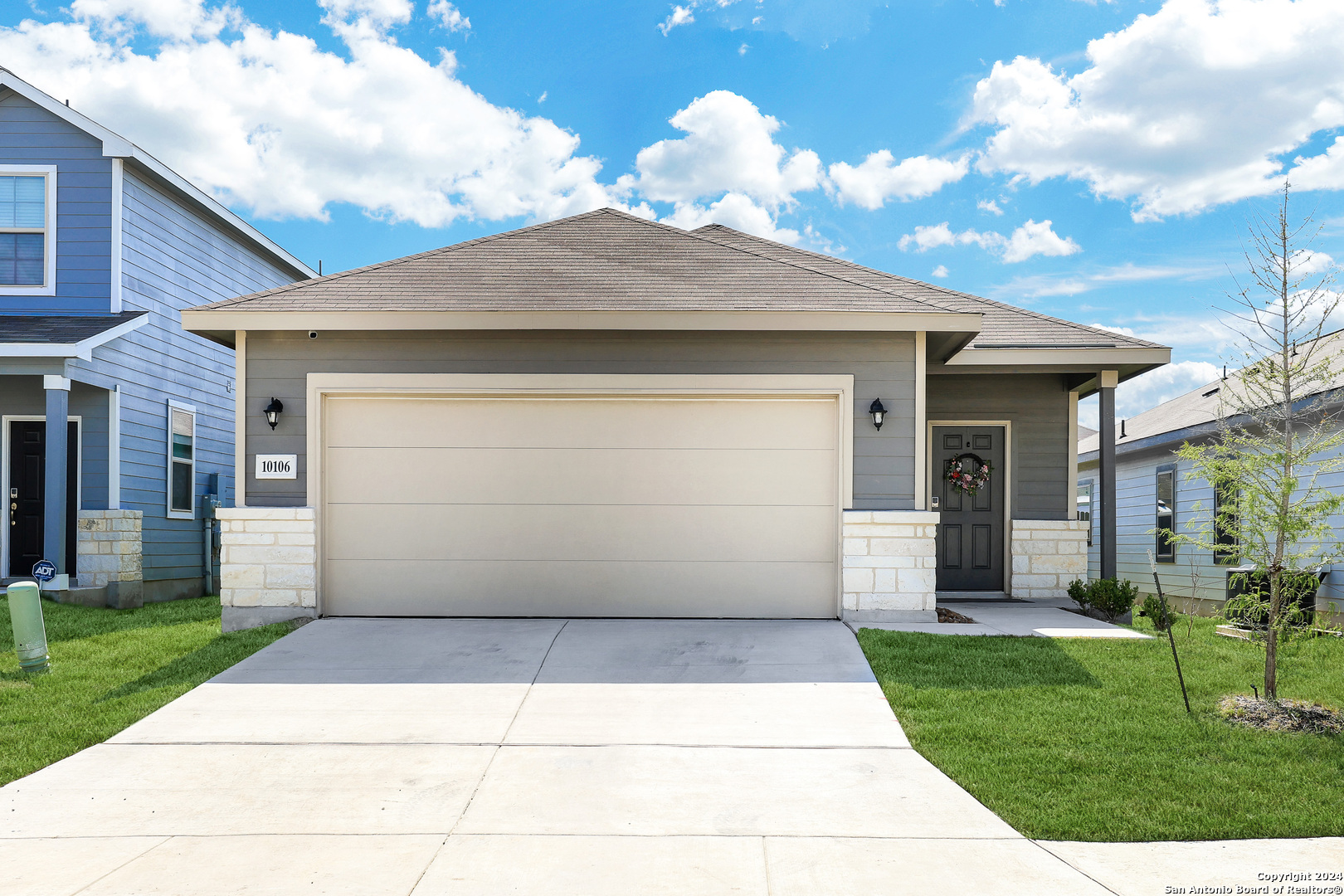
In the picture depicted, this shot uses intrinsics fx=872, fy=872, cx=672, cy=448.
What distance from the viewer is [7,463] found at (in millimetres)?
11086

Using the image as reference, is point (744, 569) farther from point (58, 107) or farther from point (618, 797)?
point (58, 107)

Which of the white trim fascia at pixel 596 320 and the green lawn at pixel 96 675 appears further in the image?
the white trim fascia at pixel 596 320

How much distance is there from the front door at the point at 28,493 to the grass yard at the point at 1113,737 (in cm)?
1008

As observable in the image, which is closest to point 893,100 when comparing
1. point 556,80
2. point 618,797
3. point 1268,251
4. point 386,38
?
point 556,80

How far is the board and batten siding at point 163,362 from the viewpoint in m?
11.5

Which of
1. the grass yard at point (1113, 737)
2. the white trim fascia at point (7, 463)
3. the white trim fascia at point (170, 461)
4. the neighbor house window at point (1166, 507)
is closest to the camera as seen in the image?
the grass yard at point (1113, 737)

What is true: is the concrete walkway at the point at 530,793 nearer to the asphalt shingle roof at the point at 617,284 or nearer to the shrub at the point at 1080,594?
the asphalt shingle roof at the point at 617,284

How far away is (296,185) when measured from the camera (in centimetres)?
2077

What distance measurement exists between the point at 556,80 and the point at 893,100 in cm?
561

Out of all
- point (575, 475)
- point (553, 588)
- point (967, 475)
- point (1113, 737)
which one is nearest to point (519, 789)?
Answer: point (1113, 737)

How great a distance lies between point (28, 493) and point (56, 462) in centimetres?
169

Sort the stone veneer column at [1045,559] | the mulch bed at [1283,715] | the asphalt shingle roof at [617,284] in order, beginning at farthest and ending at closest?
1. the stone veneer column at [1045,559]
2. the asphalt shingle roof at [617,284]
3. the mulch bed at [1283,715]

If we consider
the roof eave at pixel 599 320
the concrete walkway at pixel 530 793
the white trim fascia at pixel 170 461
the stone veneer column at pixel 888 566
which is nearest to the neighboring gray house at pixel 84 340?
the white trim fascia at pixel 170 461

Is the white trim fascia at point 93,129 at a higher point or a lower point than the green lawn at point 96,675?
higher
